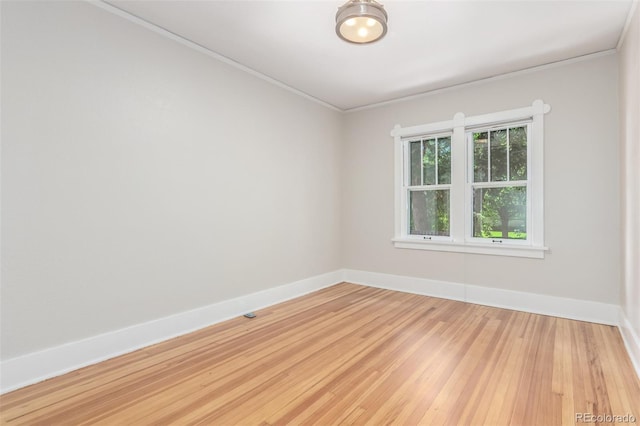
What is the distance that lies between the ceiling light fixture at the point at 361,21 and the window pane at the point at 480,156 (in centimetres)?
237

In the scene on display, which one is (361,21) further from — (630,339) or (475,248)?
(630,339)

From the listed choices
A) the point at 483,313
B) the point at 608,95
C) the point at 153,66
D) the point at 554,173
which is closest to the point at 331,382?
the point at 483,313

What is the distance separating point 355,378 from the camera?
2258 millimetres

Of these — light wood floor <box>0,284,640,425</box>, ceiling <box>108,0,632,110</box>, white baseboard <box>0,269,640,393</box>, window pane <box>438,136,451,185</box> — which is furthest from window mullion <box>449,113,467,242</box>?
light wood floor <box>0,284,640,425</box>

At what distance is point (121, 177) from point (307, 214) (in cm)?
247

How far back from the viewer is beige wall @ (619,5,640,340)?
2.43 meters

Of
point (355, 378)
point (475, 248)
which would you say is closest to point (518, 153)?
point (475, 248)

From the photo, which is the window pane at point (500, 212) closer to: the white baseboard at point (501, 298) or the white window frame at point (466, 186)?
the white window frame at point (466, 186)

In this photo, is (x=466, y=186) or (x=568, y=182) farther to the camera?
(x=466, y=186)

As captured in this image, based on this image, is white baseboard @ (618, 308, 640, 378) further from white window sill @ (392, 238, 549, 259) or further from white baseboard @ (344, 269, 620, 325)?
white window sill @ (392, 238, 549, 259)

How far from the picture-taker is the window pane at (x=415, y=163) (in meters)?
4.68

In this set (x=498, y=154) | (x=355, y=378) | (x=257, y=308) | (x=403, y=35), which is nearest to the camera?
(x=355, y=378)

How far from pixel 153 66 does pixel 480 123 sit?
3.70m

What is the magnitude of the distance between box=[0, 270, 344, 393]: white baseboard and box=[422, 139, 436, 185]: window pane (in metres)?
2.63
